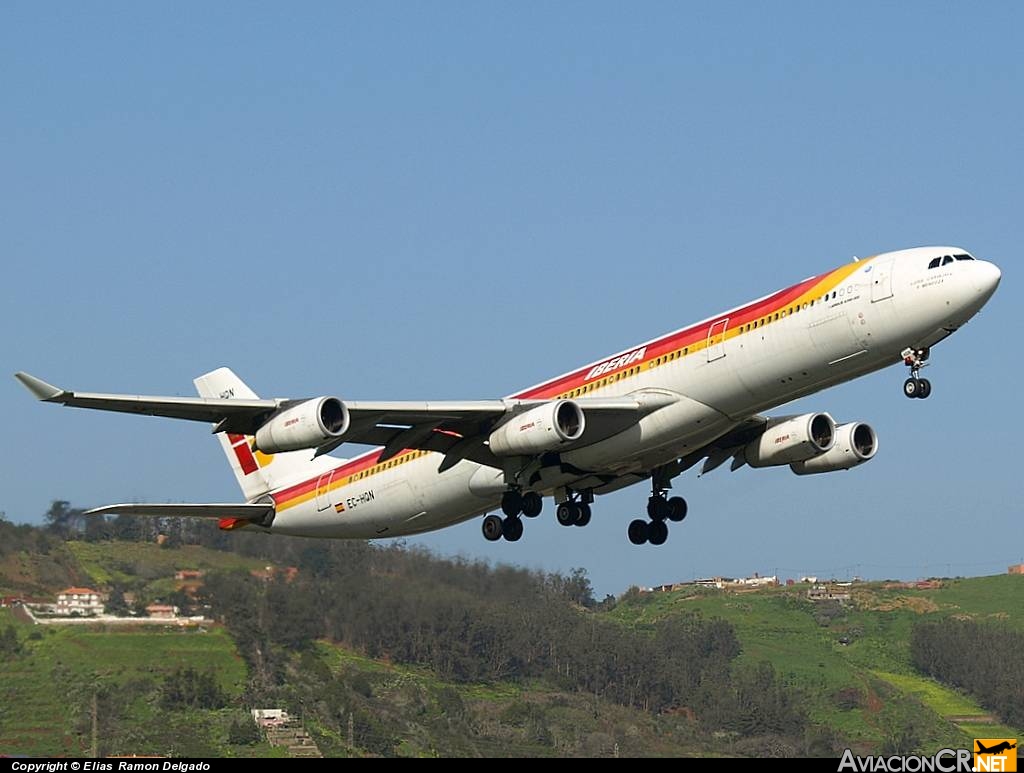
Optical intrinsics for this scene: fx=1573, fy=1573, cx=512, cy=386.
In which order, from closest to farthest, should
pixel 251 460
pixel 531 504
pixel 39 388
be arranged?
1. pixel 39 388
2. pixel 531 504
3. pixel 251 460

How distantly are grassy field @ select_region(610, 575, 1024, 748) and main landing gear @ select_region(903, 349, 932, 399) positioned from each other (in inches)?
1294

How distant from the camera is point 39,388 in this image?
34.2 meters

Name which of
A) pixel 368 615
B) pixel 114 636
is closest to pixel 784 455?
pixel 368 615

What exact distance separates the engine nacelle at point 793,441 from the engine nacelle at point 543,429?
6.68 metres

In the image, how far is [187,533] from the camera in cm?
5722

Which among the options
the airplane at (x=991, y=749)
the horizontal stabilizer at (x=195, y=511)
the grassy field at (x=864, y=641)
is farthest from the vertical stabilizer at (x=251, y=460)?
the grassy field at (x=864, y=641)

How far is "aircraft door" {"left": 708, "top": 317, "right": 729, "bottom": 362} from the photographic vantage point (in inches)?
1510

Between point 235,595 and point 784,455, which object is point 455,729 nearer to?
point 235,595

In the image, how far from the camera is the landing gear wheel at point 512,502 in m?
42.7

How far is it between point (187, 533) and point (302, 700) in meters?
7.43

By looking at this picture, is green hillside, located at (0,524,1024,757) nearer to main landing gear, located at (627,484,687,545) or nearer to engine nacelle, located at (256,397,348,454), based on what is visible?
main landing gear, located at (627,484,687,545)

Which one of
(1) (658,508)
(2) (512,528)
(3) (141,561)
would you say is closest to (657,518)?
(1) (658,508)

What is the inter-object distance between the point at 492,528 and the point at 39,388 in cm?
1482

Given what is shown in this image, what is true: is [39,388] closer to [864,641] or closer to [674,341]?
[674,341]
